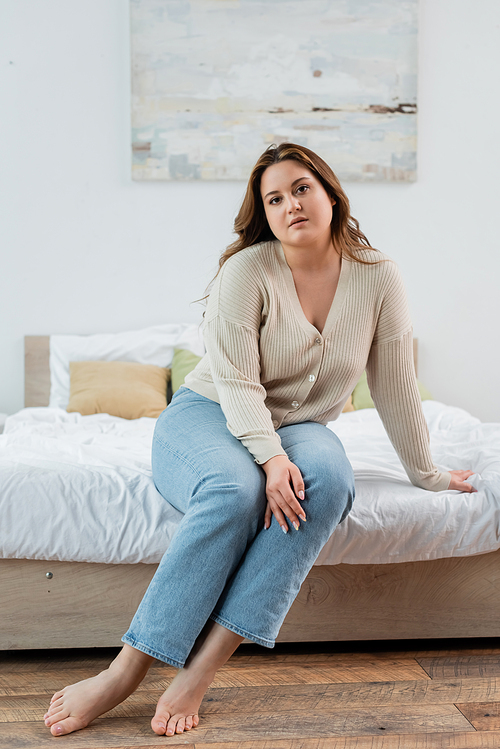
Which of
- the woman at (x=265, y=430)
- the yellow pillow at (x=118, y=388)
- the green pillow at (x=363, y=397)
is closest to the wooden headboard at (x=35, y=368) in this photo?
the yellow pillow at (x=118, y=388)

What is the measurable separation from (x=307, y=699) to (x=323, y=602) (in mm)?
228

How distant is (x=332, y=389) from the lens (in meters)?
1.44

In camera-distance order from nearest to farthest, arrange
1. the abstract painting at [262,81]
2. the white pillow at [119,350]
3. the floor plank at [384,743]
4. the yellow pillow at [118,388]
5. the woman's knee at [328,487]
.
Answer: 1. the floor plank at [384,743]
2. the woman's knee at [328,487]
3. the yellow pillow at [118,388]
4. the white pillow at [119,350]
5. the abstract painting at [262,81]

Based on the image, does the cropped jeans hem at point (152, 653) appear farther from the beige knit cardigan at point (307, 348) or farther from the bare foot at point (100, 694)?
the beige knit cardigan at point (307, 348)

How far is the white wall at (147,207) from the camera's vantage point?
306 cm

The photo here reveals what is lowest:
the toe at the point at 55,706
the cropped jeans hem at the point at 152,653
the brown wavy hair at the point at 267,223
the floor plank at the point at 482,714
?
the floor plank at the point at 482,714

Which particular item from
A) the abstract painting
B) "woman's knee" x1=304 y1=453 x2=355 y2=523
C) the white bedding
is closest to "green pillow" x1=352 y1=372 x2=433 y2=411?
the abstract painting

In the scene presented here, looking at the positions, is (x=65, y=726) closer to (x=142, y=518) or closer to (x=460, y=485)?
(x=142, y=518)

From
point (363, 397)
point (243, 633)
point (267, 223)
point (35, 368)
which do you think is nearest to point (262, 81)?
point (363, 397)

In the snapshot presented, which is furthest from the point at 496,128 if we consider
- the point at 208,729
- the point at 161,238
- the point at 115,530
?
the point at 208,729

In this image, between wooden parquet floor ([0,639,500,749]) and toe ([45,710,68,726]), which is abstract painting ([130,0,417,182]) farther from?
toe ([45,710,68,726])

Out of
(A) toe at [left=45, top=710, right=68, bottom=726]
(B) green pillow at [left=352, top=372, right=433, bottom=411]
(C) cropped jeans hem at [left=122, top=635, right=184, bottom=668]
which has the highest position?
(B) green pillow at [left=352, top=372, right=433, bottom=411]

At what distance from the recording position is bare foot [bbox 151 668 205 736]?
111 cm

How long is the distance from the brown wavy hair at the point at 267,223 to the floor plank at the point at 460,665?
0.90 m
